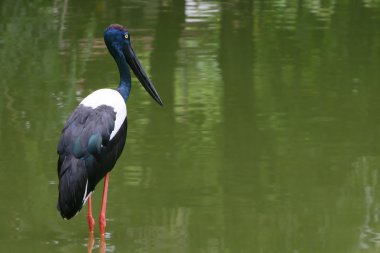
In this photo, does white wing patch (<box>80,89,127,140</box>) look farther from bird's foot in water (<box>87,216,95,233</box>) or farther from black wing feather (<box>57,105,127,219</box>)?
bird's foot in water (<box>87,216,95,233</box>)

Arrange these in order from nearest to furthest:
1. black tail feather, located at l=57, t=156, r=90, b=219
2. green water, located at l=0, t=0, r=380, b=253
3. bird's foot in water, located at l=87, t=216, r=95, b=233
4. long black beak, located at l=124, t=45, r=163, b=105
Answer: black tail feather, located at l=57, t=156, r=90, b=219 < bird's foot in water, located at l=87, t=216, r=95, b=233 < green water, located at l=0, t=0, r=380, b=253 < long black beak, located at l=124, t=45, r=163, b=105

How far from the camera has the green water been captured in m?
6.78

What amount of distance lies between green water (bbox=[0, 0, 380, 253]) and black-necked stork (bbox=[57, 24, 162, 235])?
1.25ft

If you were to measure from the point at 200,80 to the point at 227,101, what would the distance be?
0.83 meters

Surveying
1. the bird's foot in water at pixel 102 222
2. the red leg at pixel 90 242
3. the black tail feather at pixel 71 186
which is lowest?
the red leg at pixel 90 242

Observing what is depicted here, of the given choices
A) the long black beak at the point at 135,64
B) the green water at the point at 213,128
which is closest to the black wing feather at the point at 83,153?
the green water at the point at 213,128

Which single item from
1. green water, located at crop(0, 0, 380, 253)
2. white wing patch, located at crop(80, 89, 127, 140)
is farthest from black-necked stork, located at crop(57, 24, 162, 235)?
green water, located at crop(0, 0, 380, 253)

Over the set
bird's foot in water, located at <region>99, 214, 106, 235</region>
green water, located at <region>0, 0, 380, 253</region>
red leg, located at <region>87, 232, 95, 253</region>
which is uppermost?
bird's foot in water, located at <region>99, 214, 106, 235</region>

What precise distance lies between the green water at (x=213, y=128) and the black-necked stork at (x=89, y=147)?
38 cm

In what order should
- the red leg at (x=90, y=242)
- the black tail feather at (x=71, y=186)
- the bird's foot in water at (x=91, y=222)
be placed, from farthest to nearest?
the bird's foot in water at (x=91, y=222)
the red leg at (x=90, y=242)
the black tail feather at (x=71, y=186)

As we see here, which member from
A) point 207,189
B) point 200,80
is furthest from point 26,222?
point 200,80

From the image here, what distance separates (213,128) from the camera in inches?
356

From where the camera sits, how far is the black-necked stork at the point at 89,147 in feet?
20.4

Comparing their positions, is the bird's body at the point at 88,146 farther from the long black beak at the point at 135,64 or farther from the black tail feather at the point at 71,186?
the long black beak at the point at 135,64
